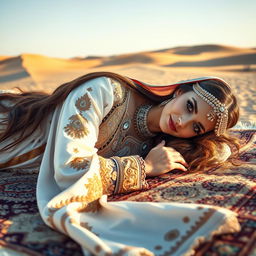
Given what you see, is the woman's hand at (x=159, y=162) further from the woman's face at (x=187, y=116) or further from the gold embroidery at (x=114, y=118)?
the gold embroidery at (x=114, y=118)

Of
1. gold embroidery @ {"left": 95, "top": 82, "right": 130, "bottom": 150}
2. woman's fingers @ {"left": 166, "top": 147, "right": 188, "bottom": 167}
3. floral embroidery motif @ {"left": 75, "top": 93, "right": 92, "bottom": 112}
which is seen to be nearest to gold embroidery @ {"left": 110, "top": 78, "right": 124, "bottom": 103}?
gold embroidery @ {"left": 95, "top": 82, "right": 130, "bottom": 150}

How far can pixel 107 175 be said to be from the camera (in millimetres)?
2322

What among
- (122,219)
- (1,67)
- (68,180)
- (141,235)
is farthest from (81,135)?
(1,67)

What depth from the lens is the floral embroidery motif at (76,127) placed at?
2346 millimetres

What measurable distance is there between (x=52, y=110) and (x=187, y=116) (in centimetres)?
112

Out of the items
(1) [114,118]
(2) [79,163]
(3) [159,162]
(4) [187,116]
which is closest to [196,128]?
(4) [187,116]

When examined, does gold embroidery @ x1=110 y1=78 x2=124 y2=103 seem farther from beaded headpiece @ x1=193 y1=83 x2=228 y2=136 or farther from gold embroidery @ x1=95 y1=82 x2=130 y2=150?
A: beaded headpiece @ x1=193 y1=83 x2=228 y2=136

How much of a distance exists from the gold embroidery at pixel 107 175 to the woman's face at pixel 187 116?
72 cm

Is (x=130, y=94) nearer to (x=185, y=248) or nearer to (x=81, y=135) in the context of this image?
(x=81, y=135)

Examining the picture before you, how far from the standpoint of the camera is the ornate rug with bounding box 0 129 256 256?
1.69 meters

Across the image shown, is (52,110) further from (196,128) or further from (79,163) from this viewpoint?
(196,128)

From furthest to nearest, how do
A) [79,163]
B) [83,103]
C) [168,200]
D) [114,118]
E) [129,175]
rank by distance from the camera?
1. [114,118]
2. [83,103]
3. [129,175]
4. [168,200]
5. [79,163]

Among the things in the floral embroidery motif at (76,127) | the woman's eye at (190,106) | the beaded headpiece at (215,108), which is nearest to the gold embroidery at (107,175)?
the floral embroidery motif at (76,127)

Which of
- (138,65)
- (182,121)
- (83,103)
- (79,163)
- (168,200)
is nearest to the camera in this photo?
(79,163)
